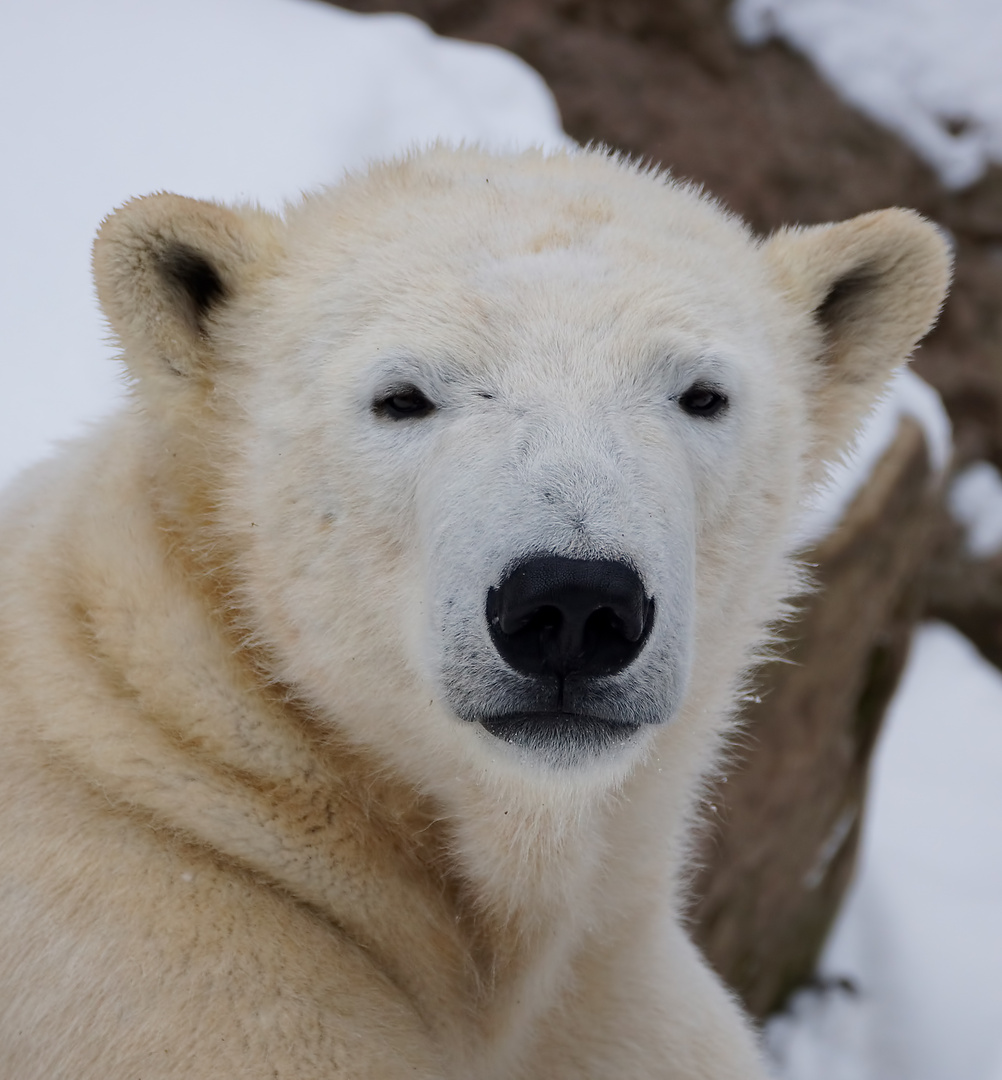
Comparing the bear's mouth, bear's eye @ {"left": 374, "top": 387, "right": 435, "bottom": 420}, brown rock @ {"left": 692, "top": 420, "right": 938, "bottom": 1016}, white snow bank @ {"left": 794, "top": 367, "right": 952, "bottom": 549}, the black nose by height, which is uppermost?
the black nose

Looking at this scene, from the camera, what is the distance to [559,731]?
1.89 meters

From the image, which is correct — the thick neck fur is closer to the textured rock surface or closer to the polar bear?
the polar bear

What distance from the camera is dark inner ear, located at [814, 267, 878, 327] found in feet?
8.63

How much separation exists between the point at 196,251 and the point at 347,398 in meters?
0.43

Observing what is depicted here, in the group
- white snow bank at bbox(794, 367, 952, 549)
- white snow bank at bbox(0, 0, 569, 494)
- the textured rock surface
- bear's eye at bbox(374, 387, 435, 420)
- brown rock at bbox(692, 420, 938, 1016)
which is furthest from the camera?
the textured rock surface

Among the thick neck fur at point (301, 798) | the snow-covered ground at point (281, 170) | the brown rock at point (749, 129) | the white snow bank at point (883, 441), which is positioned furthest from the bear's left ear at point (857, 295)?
the brown rock at point (749, 129)

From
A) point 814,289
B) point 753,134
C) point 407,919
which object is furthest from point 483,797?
point 753,134

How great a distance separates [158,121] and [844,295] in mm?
2646

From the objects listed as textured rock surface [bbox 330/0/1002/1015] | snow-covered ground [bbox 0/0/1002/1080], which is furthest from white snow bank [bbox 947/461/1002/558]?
snow-covered ground [bbox 0/0/1002/1080]

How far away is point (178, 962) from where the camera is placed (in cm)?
192

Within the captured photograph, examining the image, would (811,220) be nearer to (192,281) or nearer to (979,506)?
(979,506)

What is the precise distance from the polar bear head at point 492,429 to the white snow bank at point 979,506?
6.40 meters

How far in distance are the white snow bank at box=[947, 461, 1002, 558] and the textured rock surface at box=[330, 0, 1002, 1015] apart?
0.35 ft

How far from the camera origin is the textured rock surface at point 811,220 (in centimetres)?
471
